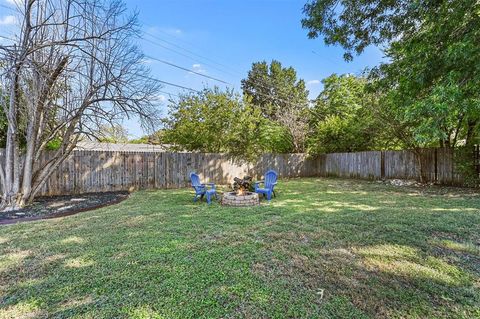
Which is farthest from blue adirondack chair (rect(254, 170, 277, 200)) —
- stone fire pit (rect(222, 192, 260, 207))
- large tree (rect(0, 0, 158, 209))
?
large tree (rect(0, 0, 158, 209))

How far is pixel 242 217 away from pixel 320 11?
4.06 meters

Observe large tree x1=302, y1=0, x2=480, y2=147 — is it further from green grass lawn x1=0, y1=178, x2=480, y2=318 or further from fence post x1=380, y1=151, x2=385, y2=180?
fence post x1=380, y1=151, x2=385, y2=180

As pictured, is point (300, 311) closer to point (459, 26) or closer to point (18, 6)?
point (459, 26)

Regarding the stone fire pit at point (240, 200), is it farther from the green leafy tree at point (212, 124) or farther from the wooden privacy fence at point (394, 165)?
the wooden privacy fence at point (394, 165)

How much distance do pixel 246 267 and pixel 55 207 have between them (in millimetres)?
5820

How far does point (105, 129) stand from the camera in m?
7.99

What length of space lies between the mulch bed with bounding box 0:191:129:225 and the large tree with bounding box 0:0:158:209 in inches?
18.5

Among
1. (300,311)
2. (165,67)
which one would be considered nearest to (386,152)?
(165,67)

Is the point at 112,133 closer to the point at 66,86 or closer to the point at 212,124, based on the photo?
the point at 66,86

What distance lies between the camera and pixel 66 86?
7.39 meters

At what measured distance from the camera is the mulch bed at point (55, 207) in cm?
531

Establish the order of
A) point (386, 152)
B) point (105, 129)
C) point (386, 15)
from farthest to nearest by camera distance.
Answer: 1. point (386, 152)
2. point (105, 129)
3. point (386, 15)

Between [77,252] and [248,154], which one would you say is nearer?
[77,252]

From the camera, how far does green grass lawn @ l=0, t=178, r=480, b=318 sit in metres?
2.04
